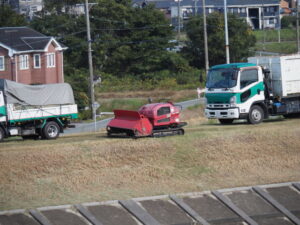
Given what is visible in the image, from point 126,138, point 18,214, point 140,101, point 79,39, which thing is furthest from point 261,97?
point 79,39

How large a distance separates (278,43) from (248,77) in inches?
2146

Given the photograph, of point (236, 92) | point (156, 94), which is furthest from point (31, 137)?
point (156, 94)


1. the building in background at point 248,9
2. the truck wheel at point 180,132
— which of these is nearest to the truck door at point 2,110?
the truck wheel at point 180,132

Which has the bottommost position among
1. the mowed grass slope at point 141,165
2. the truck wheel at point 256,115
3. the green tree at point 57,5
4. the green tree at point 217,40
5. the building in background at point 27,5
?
the mowed grass slope at point 141,165

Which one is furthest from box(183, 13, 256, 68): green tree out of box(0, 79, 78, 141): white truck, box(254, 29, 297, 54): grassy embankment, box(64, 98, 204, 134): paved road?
box(0, 79, 78, 141): white truck

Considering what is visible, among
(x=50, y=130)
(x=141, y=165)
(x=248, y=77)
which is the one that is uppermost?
(x=248, y=77)

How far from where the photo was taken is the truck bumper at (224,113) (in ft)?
90.1

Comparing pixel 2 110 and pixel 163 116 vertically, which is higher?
pixel 2 110

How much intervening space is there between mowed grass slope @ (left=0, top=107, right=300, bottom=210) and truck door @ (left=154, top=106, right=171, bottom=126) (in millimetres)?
799

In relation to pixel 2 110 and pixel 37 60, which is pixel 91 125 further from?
pixel 2 110

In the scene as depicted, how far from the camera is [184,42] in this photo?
70.5 meters

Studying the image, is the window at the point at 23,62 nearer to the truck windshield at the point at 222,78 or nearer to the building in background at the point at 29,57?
the building in background at the point at 29,57

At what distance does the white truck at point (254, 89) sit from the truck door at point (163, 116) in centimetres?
325

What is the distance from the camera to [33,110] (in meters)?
27.8
